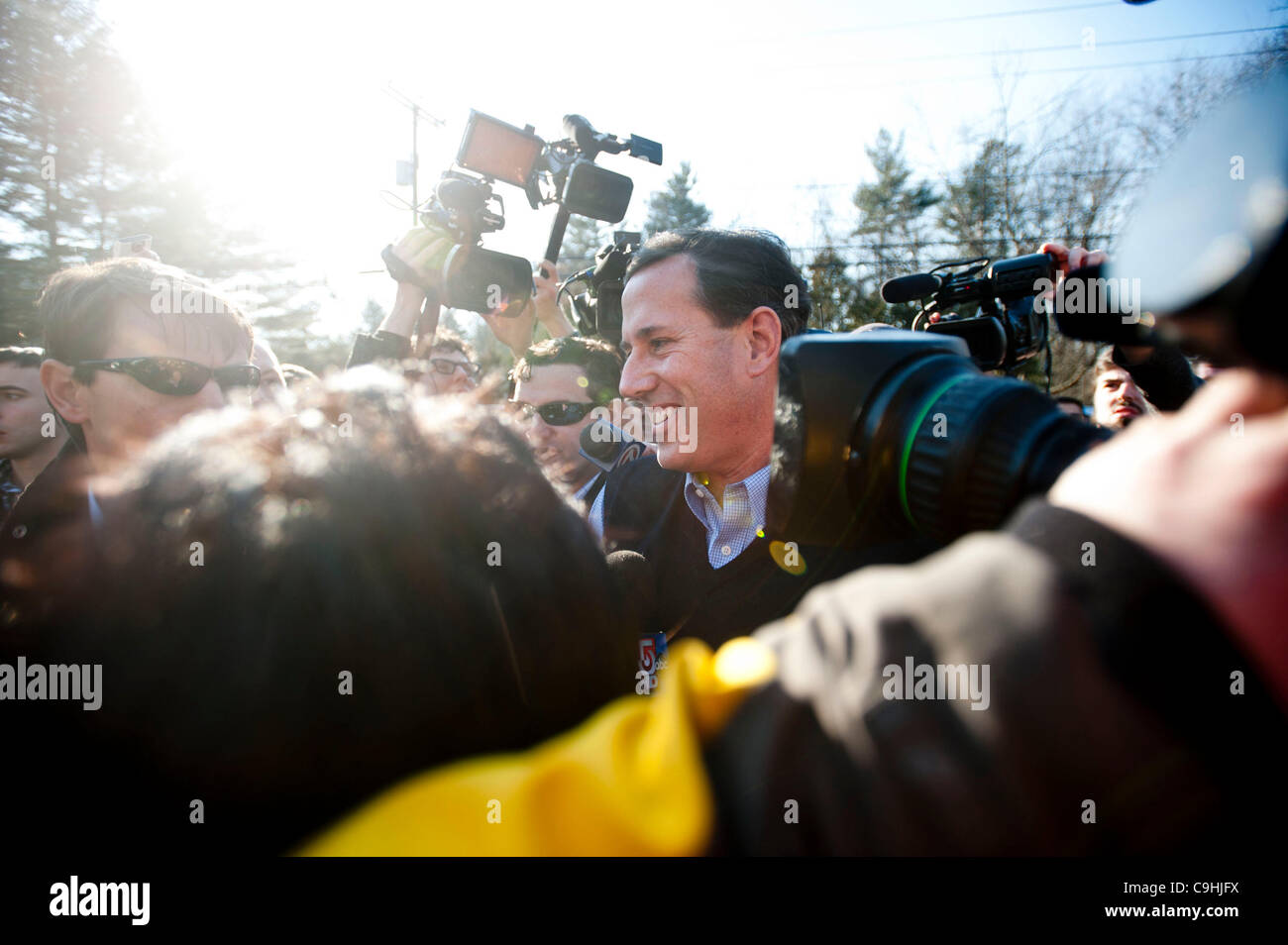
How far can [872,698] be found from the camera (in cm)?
50

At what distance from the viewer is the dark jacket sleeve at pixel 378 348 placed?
307cm

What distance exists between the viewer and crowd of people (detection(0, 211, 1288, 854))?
0.45 meters

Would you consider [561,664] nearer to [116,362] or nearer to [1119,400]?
[116,362]

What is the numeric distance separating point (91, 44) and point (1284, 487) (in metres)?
23.7

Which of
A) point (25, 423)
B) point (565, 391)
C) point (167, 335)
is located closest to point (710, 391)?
point (565, 391)

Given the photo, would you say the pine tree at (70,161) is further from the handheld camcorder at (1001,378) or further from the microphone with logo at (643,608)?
the handheld camcorder at (1001,378)

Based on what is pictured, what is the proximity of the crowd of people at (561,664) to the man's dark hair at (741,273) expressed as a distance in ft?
4.05

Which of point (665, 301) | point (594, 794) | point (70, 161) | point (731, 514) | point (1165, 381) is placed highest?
point (70, 161)

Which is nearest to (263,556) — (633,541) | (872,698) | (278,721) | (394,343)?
(278,721)

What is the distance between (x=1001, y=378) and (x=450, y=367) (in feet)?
14.5

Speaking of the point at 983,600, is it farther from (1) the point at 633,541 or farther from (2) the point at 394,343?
(2) the point at 394,343

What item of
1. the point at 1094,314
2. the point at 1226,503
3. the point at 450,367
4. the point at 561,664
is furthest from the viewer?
the point at 450,367

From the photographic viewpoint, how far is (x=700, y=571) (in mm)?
2029

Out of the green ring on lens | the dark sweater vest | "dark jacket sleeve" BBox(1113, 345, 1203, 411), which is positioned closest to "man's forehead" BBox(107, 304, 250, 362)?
the dark sweater vest
